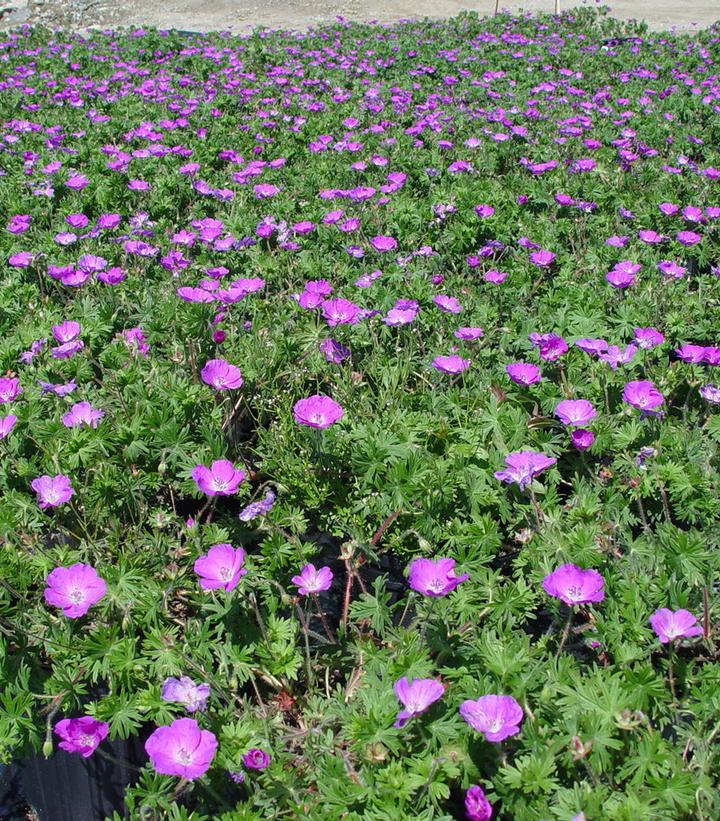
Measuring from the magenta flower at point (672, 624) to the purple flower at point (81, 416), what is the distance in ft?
5.77

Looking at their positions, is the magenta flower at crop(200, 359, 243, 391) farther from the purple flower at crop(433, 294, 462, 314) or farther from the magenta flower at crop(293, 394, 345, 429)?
the purple flower at crop(433, 294, 462, 314)

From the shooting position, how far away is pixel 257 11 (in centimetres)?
1759

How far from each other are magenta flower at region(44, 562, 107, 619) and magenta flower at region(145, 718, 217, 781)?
1.40ft

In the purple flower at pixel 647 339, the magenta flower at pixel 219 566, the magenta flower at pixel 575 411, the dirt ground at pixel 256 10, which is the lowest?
the magenta flower at pixel 219 566

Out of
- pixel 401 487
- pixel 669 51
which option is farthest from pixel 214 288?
pixel 669 51

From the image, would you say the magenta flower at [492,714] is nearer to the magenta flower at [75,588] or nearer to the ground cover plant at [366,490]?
the ground cover plant at [366,490]

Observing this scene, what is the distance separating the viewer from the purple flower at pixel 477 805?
4.89ft

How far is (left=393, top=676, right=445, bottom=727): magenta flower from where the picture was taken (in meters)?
1.59

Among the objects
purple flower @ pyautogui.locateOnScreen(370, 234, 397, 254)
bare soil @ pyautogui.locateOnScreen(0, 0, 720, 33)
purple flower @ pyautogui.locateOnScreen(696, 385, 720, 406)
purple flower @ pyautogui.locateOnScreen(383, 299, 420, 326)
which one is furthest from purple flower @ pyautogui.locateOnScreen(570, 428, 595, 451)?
bare soil @ pyautogui.locateOnScreen(0, 0, 720, 33)

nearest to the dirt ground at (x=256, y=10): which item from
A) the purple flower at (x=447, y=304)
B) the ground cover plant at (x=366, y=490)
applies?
the ground cover plant at (x=366, y=490)

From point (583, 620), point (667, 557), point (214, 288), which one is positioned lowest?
point (583, 620)

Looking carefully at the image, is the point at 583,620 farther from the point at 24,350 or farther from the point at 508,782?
the point at 24,350

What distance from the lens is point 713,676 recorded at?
5.82ft

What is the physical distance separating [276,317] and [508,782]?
2266mm
